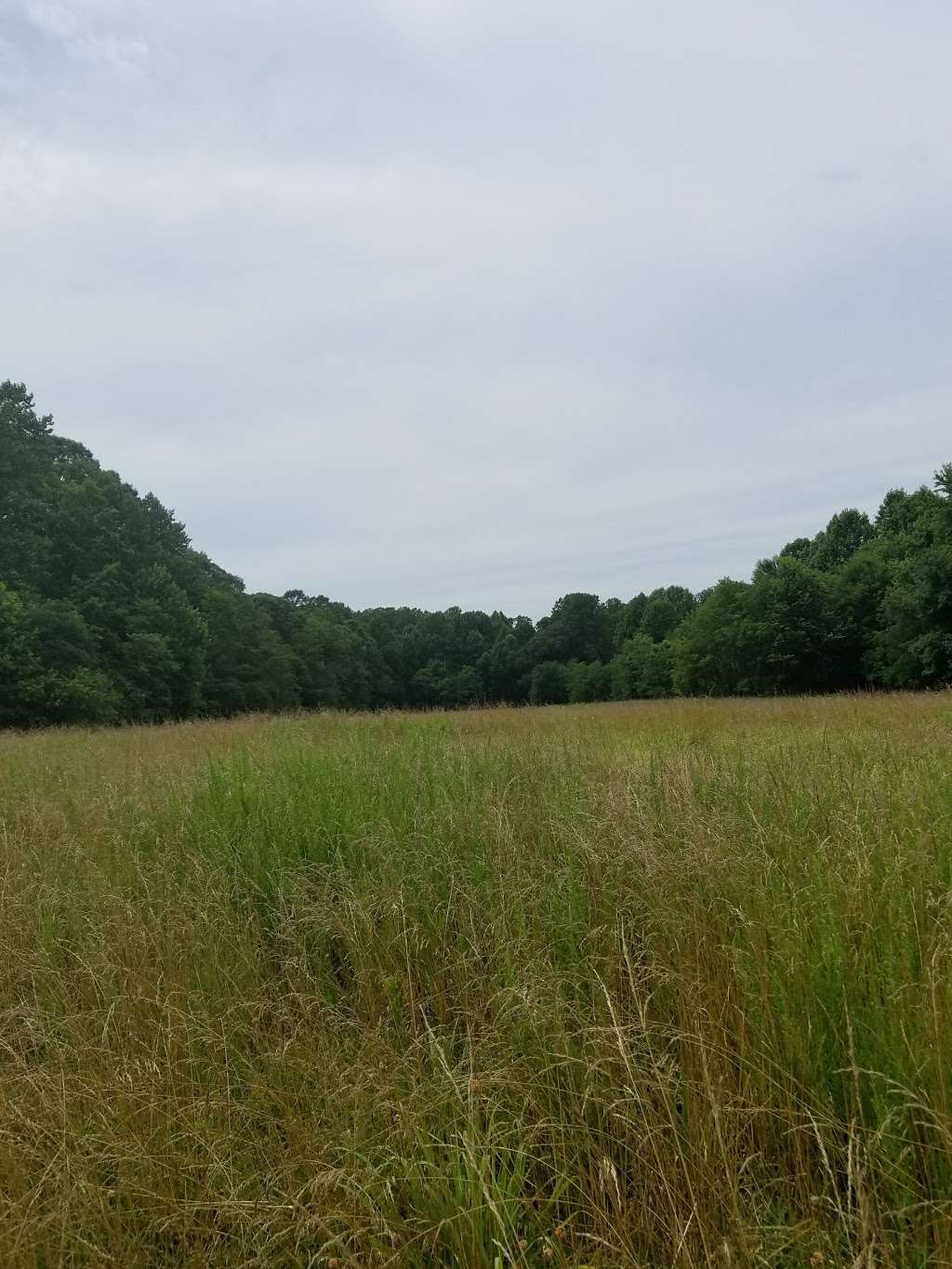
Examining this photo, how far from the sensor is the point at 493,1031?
2.19 m

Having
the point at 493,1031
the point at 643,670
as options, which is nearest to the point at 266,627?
the point at 643,670

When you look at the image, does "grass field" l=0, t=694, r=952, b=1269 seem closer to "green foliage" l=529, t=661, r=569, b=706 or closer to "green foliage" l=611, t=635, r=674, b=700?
"green foliage" l=611, t=635, r=674, b=700

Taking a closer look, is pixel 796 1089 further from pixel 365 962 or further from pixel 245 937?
pixel 245 937

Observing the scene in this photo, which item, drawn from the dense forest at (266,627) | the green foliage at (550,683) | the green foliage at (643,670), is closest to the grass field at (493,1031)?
the dense forest at (266,627)

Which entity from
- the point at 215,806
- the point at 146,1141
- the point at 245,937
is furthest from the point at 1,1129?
the point at 215,806

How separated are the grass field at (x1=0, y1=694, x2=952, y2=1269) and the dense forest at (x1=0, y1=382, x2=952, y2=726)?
16016 mm

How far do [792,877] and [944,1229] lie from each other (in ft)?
4.36

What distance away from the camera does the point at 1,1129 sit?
6.28 ft

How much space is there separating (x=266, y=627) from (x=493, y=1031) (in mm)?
47051

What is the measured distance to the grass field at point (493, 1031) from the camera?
1.58 metres

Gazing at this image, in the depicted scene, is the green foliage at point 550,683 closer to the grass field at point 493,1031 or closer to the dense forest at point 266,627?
the dense forest at point 266,627

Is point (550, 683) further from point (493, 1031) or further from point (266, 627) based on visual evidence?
point (493, 1031)

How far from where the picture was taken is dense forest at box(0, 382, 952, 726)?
91.4 ft

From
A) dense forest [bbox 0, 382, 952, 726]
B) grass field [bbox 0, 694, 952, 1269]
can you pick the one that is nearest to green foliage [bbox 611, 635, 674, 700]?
dense forest [bbox 0, 382, 952, 726]
